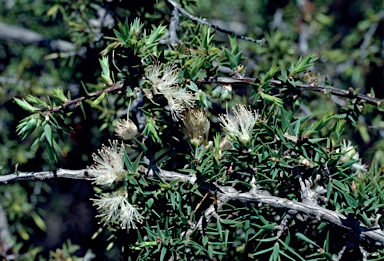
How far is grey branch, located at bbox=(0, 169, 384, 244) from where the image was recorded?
1.04 meters

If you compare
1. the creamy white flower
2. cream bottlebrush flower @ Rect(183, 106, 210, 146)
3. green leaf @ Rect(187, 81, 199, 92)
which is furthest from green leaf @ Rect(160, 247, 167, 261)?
the creamy white flower

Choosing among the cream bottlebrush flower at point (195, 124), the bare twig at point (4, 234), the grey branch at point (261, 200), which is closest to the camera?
the grey branch at point (261, 200)

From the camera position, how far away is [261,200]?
1072mm

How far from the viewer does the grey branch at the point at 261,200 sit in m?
1.04

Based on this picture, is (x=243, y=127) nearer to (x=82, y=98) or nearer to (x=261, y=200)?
(x=261, y=200)

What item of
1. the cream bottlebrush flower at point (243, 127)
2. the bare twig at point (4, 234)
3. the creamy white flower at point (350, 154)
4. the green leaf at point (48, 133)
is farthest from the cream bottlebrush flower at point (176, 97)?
the bare twig at point (4, 234)

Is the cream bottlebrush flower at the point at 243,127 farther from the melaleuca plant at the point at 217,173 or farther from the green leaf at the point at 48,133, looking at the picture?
the green leaf at the point at 48,133

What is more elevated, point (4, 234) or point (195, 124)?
point (195, 124)

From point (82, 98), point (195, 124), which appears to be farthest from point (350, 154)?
point (82, 98)

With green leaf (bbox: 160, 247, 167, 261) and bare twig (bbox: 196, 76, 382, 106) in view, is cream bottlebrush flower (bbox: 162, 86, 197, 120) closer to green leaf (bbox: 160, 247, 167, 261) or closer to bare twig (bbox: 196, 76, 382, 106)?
bare twig (bbox: 196, 76, 382, 106)

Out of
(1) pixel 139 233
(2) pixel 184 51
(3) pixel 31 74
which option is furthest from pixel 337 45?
(1) pixel 139 233

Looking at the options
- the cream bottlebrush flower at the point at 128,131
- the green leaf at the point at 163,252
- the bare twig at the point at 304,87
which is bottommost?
the green leaf at the point at 163,252

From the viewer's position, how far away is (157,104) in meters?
1.10

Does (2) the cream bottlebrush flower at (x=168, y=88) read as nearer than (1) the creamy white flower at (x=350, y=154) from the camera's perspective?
Yes
